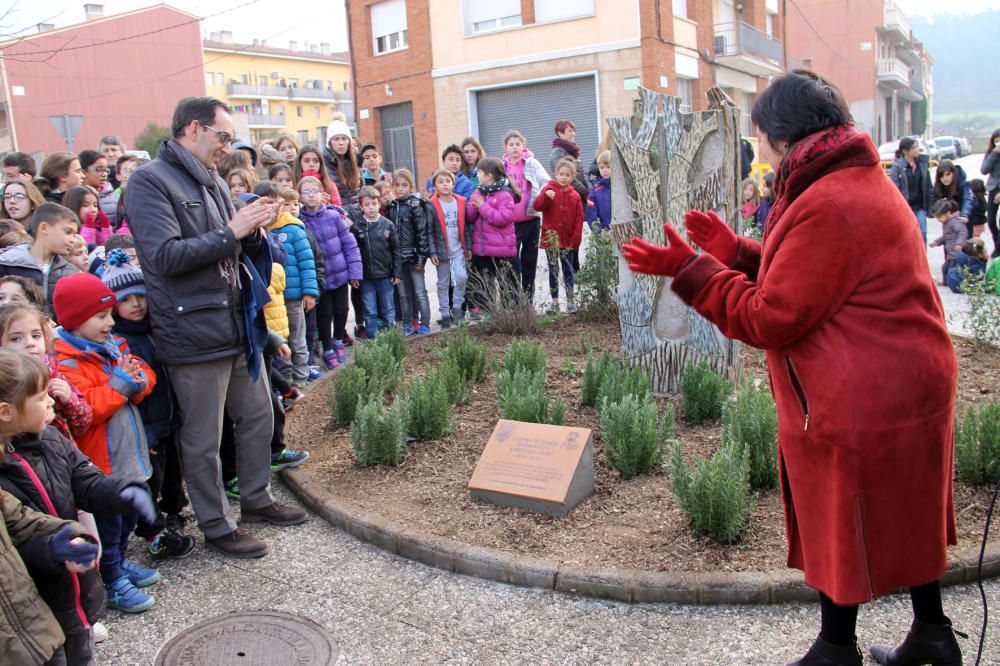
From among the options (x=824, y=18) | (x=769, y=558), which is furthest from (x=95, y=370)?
(x=824, y=18)

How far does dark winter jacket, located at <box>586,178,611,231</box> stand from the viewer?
33.1 ft

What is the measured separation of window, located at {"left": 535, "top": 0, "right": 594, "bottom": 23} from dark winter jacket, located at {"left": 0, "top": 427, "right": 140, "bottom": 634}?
2346cm

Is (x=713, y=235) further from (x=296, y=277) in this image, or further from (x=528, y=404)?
(x=296, y=277)

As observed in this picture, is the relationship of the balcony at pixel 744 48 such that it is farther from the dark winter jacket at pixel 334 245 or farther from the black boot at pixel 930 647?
the black boot at pixel 930 647

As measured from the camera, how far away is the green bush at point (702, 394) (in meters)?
5.20

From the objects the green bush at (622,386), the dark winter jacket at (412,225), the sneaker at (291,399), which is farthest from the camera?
the dark winter jacket at (412,225)

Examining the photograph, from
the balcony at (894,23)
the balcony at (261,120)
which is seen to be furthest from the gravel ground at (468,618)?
the balcony at (261,120)

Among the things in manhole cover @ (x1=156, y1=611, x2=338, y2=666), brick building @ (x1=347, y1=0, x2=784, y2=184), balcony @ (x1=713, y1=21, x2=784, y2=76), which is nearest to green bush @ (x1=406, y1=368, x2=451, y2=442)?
manhole cover @ (x1=156, y1=611, x2=338, y2=666)

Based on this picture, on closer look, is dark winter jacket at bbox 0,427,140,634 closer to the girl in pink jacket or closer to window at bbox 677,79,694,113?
the girl in pink jacket

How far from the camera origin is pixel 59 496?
9.02ft

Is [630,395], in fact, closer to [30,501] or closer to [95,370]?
[95,370]

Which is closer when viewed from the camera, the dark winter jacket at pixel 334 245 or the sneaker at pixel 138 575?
the sneaker at pixel 138 575

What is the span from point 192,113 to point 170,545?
6.73ft

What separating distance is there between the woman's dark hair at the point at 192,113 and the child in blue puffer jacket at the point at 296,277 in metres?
2.76
